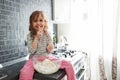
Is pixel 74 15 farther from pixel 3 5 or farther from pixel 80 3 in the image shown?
pixel 3 5

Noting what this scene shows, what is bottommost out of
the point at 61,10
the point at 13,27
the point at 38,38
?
the point at 38,38

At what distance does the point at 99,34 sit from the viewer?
2760mm

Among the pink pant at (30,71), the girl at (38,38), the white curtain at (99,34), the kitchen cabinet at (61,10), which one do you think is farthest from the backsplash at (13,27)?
the white curtain at (99,34)

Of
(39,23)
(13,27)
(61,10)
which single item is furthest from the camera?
(61,10)

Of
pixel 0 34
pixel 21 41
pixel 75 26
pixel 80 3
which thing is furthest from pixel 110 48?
pixel 0 34

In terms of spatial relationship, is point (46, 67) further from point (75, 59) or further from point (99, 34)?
point (99, 34)

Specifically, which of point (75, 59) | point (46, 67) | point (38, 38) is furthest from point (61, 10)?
point (46, 67)

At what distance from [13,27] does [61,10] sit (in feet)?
3.29

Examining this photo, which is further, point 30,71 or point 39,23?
point 39,23

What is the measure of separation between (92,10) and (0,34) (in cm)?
155

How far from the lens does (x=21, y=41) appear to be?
79.9 inches

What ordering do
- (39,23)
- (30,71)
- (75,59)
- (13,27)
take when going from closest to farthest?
(30,71) < (39,23) < (13,27) < (75,59)

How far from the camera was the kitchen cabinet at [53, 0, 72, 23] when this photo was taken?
8.84ft

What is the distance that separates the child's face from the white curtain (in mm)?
1174
